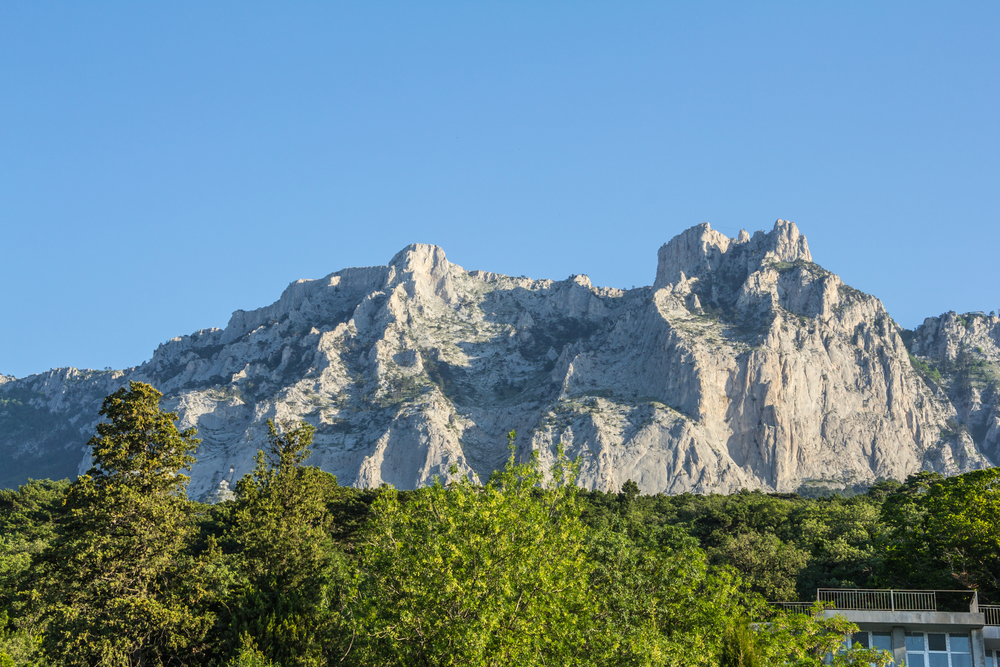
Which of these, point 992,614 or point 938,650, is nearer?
point 938,650

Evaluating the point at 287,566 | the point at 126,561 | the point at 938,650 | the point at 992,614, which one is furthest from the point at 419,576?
the point at 287,566

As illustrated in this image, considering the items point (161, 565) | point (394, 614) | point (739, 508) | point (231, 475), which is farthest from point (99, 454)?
point (231, 475)

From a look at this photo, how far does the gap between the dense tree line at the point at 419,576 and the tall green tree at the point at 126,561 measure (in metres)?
0.09

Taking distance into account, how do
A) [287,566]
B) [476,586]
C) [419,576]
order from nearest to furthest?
[476,586]
[419,576]
[287,566]

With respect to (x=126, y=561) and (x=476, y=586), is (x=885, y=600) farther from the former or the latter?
(x=126, y=561)

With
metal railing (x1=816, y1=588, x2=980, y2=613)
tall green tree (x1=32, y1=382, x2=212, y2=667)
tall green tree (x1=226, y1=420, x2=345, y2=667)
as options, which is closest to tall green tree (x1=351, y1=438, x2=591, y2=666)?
tall green tree (x1=226, y1=420, x2=345, y2=667)

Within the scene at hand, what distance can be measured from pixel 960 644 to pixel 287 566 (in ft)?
118

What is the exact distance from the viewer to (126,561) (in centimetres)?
3891

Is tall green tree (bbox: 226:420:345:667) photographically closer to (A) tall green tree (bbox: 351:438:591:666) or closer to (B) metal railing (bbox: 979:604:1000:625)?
(A) tall green tree (bbox: 351:438:591:666)

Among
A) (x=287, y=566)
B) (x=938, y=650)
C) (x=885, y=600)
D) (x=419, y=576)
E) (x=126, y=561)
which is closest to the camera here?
(x=419, y=576)

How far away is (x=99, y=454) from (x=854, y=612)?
115 feet

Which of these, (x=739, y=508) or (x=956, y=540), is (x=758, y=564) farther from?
(x=739, y=508)

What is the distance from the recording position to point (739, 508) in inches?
3994

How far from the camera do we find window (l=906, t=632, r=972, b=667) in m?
35.9
